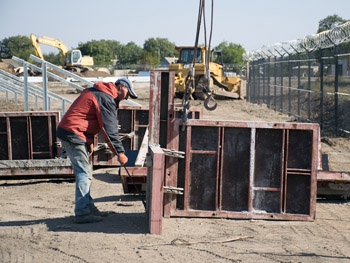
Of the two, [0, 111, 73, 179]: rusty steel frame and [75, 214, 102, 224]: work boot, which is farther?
[0, 111, 73, 179]: rusty steel frame

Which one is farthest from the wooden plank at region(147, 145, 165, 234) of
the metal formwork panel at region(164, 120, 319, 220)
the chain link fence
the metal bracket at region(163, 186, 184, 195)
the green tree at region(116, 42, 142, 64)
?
the green tree at region(116, 42, 142, 64)

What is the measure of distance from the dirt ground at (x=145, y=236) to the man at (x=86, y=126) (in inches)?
13.1

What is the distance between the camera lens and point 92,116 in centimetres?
816

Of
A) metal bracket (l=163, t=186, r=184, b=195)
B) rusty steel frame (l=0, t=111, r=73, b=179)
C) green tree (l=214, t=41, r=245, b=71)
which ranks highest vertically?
green tree (l=214, t=41, r=245, b=71)

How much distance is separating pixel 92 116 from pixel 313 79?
16561 millimetres

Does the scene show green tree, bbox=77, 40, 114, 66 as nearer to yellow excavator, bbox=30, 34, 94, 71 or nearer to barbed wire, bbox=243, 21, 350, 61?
yellow excavator, bbox=30, 34, 94, 71

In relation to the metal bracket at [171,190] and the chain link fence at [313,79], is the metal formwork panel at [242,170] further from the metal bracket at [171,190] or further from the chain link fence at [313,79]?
the chain link fence at [313,79]

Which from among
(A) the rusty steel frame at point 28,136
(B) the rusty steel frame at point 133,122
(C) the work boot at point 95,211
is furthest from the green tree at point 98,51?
(C) the work boot at point 95,211

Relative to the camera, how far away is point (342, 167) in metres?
14.1

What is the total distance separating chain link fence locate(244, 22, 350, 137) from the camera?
19.2 m

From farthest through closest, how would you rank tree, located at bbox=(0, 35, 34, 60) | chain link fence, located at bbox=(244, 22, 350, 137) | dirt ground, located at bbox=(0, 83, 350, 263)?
tree, located at bbox=(0, 35, 34, 60) < chain link fence, located at bbox=(244, 22, 350, 137) < dirt ground, located at bbox=(0, 83, 350, 263)

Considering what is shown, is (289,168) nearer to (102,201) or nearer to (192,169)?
(192,169)

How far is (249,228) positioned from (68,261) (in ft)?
8.12

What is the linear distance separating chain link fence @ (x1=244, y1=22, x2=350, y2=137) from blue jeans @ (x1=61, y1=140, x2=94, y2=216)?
11547 mm
